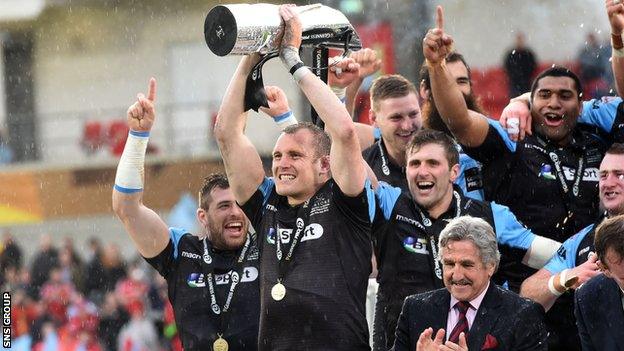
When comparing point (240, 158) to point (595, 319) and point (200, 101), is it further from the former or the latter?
point (200, 101)

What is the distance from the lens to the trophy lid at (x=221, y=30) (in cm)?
606

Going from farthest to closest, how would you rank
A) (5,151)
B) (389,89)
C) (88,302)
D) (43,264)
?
(5,151) < (43,264) < (88,302) < (389,89)

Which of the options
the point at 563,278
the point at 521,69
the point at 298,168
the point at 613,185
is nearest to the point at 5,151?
the point at 521,69

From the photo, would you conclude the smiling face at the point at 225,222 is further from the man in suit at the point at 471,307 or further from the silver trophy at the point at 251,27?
the man in suit at the point at 471,307

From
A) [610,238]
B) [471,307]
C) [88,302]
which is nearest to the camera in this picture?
[610,238]

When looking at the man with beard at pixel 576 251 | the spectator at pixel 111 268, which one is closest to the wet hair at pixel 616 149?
the man with beard at pixel 576 251

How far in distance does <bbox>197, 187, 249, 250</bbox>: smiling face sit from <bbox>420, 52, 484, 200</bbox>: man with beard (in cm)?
118

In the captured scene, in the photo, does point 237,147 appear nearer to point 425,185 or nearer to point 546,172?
point 425,185

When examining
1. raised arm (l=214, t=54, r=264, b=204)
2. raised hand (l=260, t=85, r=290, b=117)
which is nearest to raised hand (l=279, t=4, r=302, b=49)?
raised arm (l=214, t=54, r=264, b=204)

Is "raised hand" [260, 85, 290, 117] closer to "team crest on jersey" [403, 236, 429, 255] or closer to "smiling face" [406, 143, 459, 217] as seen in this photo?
"smiling face" [406, 143, 459, 217]

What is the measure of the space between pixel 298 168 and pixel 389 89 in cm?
137

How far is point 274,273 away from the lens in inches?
249

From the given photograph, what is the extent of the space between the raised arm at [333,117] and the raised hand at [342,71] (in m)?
0.48

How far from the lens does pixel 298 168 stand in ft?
20.9
